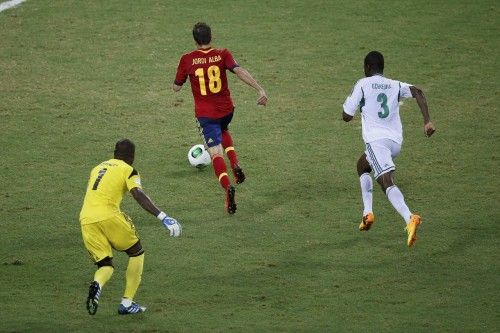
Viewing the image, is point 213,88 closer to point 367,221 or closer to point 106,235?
point 367,221

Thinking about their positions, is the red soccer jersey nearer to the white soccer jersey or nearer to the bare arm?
the white soccer jersey

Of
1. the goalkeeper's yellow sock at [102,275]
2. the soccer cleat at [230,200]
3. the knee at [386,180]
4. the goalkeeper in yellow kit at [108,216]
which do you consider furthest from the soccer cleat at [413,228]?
the goalkeeper's yellow sock at [102,275]

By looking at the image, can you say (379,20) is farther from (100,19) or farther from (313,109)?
(100,19)

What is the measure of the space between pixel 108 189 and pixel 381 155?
12.4ft

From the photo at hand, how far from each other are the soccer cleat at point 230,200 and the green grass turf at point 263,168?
0.87 feet

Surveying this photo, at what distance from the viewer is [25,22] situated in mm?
24219

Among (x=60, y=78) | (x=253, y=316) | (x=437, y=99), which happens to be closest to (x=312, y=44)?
(x=437, y=99)

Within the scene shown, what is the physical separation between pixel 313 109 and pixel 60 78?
4.77 metres

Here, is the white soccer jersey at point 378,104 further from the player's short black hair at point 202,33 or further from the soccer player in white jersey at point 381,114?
the player's short black hair at point 202,33

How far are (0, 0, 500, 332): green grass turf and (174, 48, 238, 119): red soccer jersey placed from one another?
5.01 feet

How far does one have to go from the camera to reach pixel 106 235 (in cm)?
1295

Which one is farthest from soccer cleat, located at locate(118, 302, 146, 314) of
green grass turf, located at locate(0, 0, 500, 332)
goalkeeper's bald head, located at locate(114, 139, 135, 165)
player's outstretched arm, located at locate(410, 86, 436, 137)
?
player's outstretched arm, located at locate(410, 86, 436, 137)

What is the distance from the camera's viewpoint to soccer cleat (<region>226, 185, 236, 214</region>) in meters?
15.9

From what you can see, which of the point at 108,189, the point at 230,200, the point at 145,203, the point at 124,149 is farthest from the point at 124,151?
the point at 230,200
